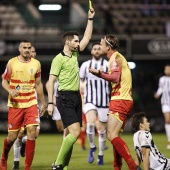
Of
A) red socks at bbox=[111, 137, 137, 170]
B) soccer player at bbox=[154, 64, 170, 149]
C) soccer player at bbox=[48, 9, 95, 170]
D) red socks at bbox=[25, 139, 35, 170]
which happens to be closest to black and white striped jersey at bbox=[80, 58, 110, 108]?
soccer player at bbox=[48, 9, 95, 170]

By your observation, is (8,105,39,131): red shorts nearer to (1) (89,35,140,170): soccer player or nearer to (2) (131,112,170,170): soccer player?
(1) (89,35,140,170): soccer player

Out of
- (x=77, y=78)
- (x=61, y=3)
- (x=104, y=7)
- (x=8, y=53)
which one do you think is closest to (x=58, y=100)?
(x=77, y=78)

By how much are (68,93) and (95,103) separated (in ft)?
9.14

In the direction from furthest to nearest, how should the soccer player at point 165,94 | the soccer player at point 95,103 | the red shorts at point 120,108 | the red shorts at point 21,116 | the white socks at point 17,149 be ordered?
the soccer player at point 165,94 → the soccer player at point 95,103 → the white socks at point 17,149 → the red shorts at point 21,116 → the red shorts at point 120,108

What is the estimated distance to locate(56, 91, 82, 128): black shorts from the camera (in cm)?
1029

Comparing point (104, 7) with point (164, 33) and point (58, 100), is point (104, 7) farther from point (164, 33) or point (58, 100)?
point (58, 100)

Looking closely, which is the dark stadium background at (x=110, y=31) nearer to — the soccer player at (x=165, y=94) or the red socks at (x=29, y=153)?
the soccer player at (x=165, y=94)

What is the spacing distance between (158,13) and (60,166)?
18.0m

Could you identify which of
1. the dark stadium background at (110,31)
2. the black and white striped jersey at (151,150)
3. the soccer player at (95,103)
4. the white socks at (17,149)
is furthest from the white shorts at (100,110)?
the dark stadium background at (110,31)

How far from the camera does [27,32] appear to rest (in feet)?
A: 81.9

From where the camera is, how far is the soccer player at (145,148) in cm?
970

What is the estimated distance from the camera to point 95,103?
13148mm

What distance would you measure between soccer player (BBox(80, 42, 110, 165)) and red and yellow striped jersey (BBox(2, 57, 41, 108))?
2.39m

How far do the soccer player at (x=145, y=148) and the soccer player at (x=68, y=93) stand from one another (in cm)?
98
